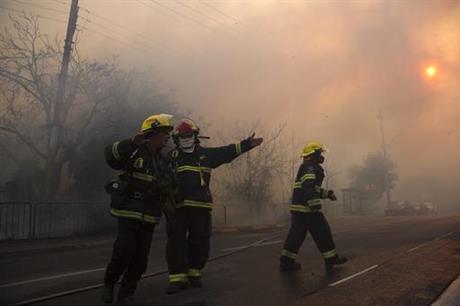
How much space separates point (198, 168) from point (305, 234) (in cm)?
188

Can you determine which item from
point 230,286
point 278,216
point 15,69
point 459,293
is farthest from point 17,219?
point 278,216

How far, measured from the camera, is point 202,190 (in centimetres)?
408

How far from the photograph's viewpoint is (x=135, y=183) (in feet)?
11.4

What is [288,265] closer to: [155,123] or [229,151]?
[229,151]

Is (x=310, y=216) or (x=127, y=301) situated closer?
(x=127, y=301)

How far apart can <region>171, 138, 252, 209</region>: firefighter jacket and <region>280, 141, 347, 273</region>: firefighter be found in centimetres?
144

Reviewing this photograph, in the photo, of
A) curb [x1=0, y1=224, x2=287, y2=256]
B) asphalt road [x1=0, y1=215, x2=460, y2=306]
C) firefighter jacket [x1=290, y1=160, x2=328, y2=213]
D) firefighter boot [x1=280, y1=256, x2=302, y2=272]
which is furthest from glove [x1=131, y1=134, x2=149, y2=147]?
curb [x1=0, y1=224, x2=287, y2=256]

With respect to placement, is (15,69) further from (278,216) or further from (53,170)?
(278,216)

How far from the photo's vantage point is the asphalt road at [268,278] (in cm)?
379

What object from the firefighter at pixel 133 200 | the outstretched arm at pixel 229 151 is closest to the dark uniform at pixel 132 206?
the firefighter at pixel 133 200

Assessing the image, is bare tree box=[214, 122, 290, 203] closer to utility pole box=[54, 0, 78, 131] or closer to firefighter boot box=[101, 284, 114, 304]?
utility pole box=[54, 0, 78, 131]

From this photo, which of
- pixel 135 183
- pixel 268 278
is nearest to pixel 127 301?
pixel 135 183

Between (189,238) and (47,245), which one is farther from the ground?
(189,238)

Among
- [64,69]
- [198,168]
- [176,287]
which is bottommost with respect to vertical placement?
[176,287]
